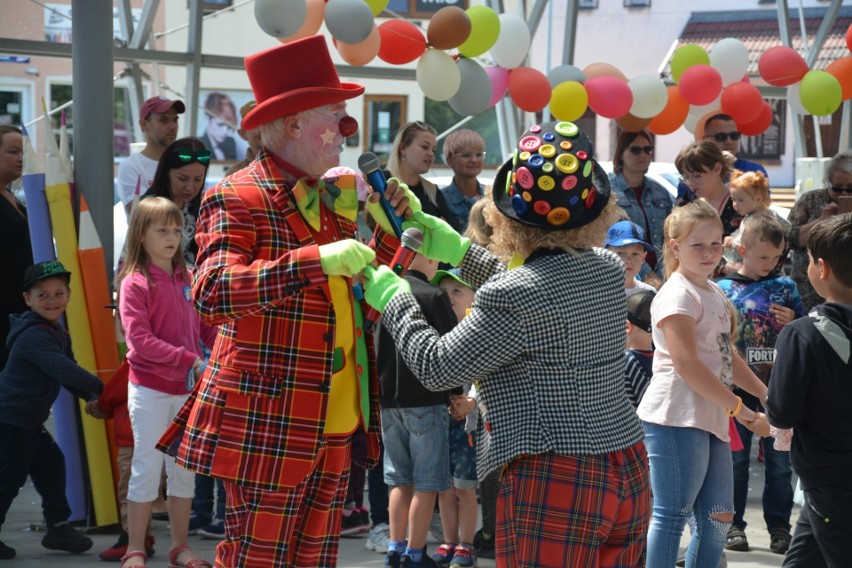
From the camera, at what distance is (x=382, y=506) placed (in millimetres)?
5766

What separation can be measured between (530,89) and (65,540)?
4377 mm

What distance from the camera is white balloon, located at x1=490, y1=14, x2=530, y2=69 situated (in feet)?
25.9

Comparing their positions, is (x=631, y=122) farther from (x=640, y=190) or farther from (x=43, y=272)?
(x=43, y=272)

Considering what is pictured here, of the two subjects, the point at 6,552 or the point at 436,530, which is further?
the point at 436,530

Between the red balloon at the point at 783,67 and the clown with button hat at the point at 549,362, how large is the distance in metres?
6.23

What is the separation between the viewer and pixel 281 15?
6.62 metres

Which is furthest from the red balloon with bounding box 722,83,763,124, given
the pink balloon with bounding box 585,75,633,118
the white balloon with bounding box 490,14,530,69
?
the white balloon with bounding box 490,14,530,69

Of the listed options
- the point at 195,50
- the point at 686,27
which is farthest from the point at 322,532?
the point at 686,27

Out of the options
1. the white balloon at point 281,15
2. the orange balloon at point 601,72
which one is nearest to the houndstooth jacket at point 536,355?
the white balloon at point 281,15

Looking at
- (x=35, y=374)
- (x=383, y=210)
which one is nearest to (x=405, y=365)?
(x=35, y=374)

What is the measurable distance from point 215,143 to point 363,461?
59.8ft

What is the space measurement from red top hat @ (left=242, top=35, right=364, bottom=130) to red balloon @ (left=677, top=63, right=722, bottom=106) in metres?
5.69

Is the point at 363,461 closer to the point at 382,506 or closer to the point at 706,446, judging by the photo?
the point at 706,446

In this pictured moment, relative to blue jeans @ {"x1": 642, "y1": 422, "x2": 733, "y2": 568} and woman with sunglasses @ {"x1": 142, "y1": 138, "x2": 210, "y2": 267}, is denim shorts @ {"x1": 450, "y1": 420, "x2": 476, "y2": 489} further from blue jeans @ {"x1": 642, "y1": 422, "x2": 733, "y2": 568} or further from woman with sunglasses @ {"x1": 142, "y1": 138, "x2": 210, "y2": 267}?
woman with sunglasses @ {"x1": 142, "y1": 138, "x2": 210, "y2": 267}
